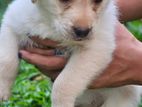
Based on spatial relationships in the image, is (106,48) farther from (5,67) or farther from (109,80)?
(5,67)

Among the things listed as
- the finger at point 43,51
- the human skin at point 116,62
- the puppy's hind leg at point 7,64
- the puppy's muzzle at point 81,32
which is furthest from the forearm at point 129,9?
the puppy's muzzle at point 81,32

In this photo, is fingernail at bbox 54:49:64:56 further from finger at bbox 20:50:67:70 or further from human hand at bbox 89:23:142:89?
human hand at bbox 89:23:142:89

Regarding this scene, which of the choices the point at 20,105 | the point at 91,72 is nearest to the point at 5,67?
the point at 91,72

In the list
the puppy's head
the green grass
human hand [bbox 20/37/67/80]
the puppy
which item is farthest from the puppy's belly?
the puppy's head

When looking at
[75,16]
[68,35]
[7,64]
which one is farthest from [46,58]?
[75,16]

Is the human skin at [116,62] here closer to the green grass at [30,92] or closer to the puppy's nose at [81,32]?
the puppy's nose at [81,32]

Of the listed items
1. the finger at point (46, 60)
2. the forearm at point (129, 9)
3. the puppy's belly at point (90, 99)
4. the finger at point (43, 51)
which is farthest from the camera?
the forearm at point (129, 9)

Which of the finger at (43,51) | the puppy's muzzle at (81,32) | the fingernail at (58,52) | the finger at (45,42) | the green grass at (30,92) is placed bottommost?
the green grass at (30,92)
